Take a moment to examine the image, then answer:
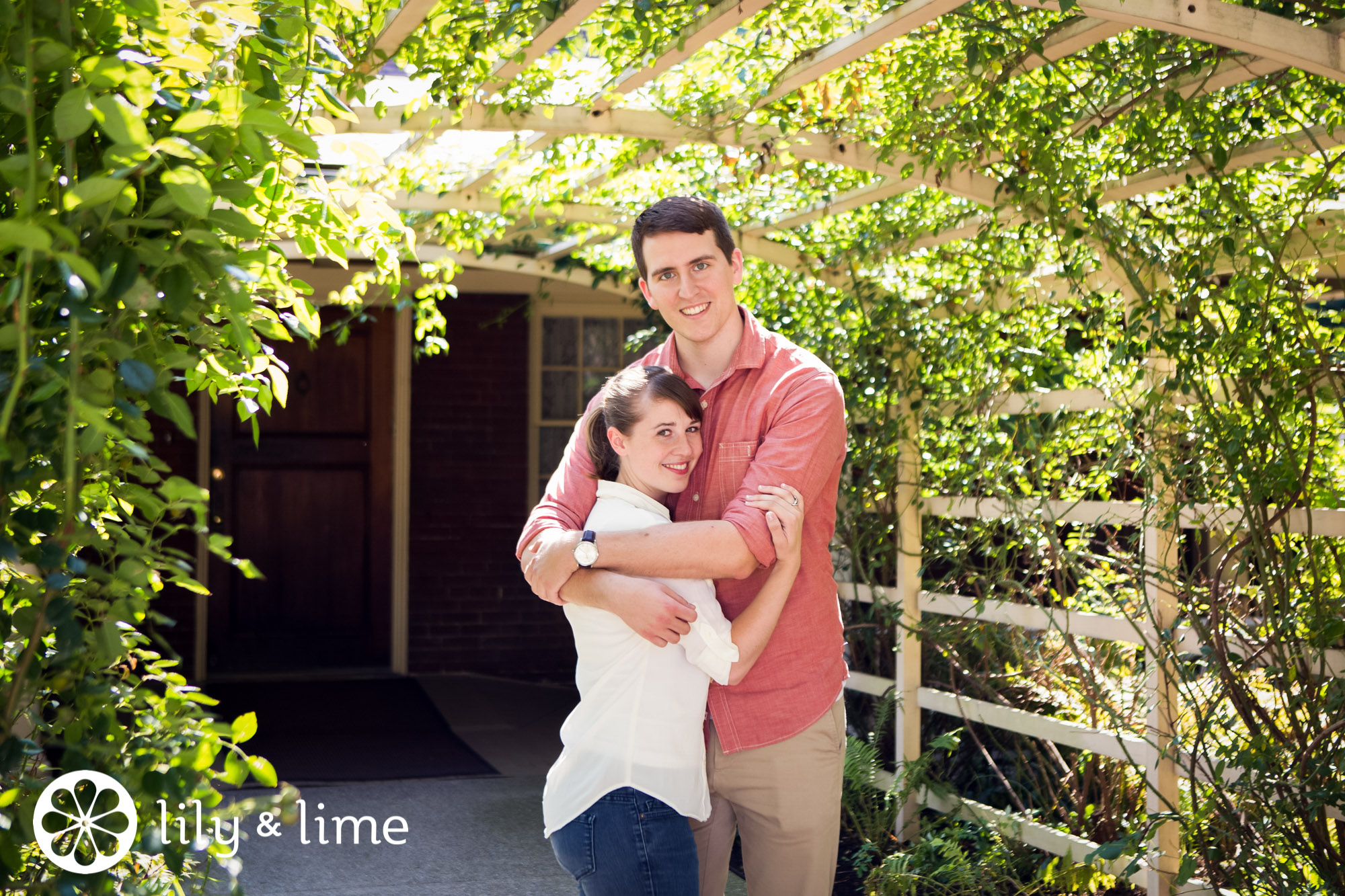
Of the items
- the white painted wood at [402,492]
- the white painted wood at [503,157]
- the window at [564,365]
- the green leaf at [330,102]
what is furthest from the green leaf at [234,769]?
the window at [564,365]

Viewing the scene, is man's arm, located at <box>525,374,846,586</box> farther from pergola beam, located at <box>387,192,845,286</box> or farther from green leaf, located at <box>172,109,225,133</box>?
pergola beam, located at <box>387,192,845,286</box>

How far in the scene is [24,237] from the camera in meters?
0.88

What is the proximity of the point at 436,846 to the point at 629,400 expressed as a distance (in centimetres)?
292

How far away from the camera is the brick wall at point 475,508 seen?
7672 mm

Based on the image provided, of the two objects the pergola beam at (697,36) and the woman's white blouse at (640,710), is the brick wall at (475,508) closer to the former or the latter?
the pergola beam at (697,36)

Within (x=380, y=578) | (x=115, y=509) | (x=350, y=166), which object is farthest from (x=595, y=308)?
(x=115, y=509)

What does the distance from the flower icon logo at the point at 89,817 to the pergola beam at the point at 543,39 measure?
1956 millimetres

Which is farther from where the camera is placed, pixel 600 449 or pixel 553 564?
pixel 600 449

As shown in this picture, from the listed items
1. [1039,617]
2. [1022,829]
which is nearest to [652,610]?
[1039,617]

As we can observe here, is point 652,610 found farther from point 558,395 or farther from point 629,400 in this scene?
point 558,395

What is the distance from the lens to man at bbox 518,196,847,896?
1893mm

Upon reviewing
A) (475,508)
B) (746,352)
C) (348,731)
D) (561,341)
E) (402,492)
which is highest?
(561,341)

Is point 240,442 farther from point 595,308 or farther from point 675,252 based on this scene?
point 675,252

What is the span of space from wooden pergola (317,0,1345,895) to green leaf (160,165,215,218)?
157cm
